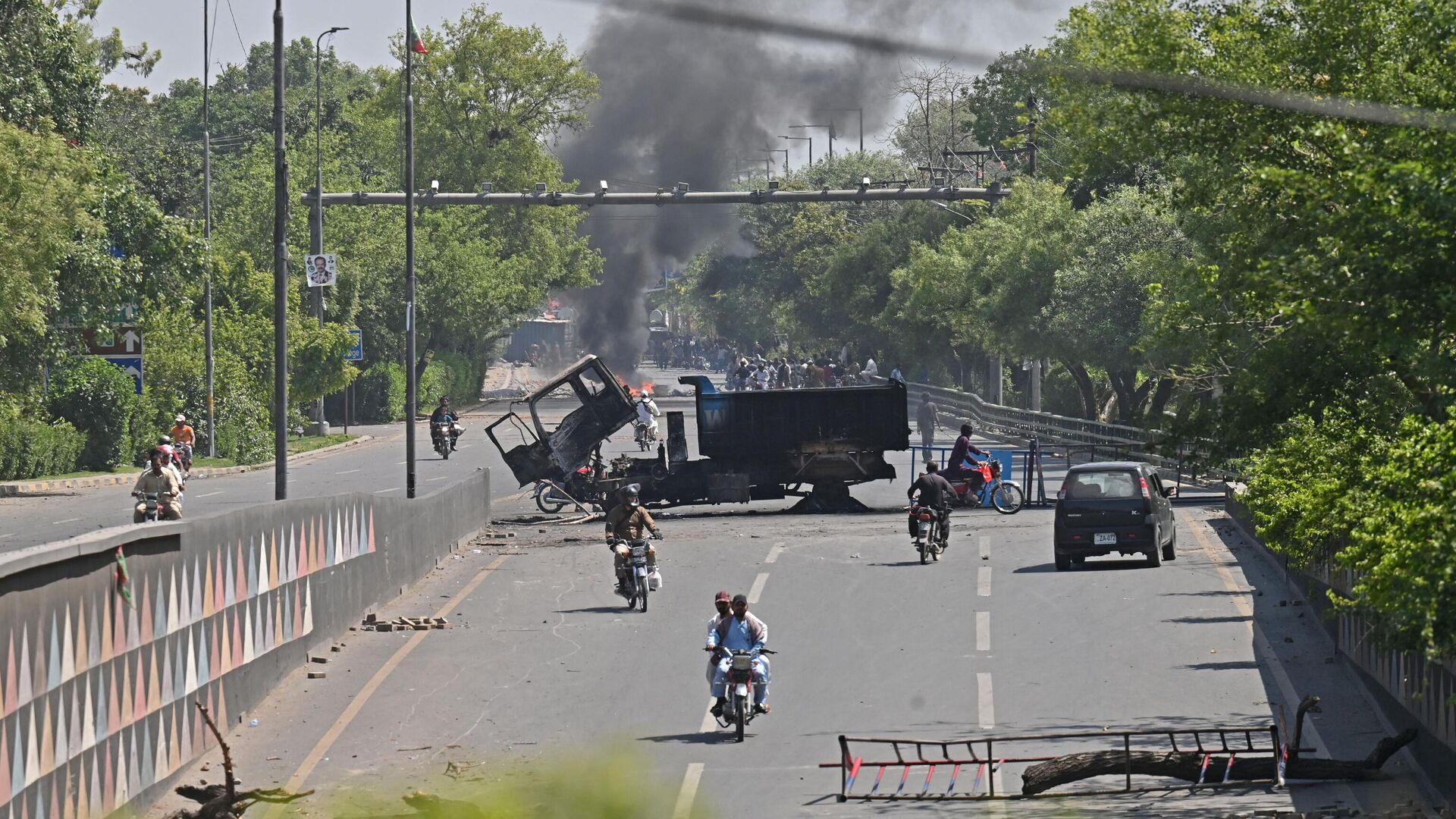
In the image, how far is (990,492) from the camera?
38.5m

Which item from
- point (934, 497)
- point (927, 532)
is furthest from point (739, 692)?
point (934, 497)

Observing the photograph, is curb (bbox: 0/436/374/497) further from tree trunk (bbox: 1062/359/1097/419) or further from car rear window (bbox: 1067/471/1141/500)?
tree trunk (bbox: 1062/359/1097/419)

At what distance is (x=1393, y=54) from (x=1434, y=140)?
19.9 ft

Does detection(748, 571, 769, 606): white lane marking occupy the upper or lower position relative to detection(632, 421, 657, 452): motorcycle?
lower

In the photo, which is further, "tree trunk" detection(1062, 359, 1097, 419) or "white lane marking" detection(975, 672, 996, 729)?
"tree trunk" detection(1062, 359, 1097, 419)

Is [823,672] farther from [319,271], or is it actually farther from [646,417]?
[319,271]

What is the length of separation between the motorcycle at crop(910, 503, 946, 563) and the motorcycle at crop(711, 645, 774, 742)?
38.7 feet

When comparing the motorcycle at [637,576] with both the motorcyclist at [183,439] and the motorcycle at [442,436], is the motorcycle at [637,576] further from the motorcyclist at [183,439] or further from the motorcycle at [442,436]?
the motorcycle at [442,436]

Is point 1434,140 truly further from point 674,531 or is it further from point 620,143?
point 620,143

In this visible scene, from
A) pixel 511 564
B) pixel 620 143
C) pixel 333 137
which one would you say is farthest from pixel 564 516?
pixel 620 143

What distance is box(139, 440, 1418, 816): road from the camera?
49.6ft

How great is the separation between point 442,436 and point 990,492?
70.6 feet

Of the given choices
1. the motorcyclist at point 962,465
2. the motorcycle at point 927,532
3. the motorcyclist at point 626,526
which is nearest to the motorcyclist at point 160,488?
the motorcyclist at point 626,526

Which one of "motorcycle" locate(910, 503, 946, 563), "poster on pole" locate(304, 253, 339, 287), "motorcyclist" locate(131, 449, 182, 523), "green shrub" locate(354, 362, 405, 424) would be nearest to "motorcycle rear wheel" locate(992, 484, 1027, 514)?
"motorcycle" locate(910, 503, 946, 563)
